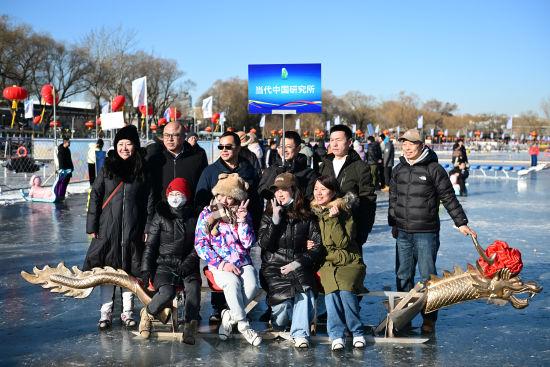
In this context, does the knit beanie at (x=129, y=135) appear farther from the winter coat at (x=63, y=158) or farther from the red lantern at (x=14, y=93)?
the red lantern at (x=14, y=93)

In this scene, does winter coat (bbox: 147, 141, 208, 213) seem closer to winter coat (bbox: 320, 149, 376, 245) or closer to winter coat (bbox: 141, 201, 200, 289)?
winter coat (bbox: 141, 201, 200, 289)

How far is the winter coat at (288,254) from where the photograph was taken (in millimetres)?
4750

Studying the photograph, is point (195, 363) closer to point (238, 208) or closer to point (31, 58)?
point (238, 208)

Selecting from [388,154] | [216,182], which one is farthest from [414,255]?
[388,154]

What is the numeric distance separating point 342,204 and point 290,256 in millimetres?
582

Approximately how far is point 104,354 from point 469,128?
376 ft

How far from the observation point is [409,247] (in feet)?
17.4

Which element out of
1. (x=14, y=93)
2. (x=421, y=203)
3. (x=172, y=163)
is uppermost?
(x=14, y=93)

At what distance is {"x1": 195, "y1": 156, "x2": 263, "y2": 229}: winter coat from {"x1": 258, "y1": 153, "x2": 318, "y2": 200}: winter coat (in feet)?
0.28

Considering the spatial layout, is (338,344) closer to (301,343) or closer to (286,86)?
(301,343)

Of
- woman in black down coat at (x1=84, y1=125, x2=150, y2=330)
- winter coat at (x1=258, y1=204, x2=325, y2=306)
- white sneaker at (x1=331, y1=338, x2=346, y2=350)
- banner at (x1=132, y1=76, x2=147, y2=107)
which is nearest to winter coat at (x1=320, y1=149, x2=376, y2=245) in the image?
winter coat at (x1=258, y1=204, x2=325, y2=306)

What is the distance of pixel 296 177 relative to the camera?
17.8 ft

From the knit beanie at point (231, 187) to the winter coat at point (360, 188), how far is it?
903mm

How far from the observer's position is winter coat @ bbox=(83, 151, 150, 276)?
508cm
